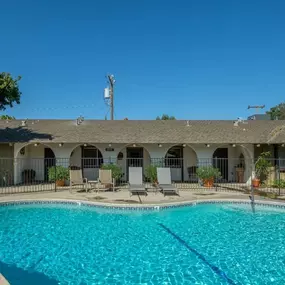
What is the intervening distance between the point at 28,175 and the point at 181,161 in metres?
12.1

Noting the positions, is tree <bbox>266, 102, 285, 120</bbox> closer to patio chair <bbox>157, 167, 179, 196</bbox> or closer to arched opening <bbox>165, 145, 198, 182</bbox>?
arched opening <bbox>165, 145, 198, 182</bbox>

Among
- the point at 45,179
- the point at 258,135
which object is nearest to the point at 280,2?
the point at 258,135

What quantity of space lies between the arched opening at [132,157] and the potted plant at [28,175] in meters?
6.73

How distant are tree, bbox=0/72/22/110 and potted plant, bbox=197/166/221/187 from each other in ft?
48.0

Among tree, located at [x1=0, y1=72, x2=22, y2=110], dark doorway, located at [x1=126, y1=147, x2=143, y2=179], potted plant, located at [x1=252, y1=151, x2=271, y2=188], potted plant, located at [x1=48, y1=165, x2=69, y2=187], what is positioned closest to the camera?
potted plant, located at [x1=252, y1=151, x2=271, y2=188]

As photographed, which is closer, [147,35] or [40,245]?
[40,245]

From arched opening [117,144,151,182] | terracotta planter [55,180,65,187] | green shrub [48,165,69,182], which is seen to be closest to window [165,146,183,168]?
arched opening [117,144,151,182]

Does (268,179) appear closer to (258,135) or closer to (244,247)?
(258,135)

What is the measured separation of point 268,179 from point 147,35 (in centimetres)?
1322

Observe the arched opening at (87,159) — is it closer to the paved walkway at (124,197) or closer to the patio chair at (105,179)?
the patio chair at (105,179)

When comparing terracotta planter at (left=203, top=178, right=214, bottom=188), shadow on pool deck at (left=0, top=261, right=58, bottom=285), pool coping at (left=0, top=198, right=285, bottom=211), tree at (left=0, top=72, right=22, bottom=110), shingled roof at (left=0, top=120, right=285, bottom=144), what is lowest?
shadow on pool deck at (left=0, top=261, right=58, bottom=285)

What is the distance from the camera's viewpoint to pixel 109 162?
20516 mm

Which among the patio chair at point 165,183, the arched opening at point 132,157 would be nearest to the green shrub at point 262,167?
the patio chair at point 165,183

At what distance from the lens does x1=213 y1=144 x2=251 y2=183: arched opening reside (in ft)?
68.6
